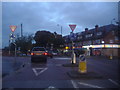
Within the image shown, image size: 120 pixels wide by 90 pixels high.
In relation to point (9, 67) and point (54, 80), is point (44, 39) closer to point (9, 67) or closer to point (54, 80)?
point (9, 67)

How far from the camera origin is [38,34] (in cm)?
7900

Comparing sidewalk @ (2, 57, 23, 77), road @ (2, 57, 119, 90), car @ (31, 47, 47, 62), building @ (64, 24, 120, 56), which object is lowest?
road @ (2, 57, 119, 90)

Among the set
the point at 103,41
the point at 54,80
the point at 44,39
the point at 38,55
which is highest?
the point at 44,39

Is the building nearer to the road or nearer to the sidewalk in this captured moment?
the sidewalk

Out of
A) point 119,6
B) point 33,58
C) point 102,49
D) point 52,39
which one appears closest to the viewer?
point 33,58

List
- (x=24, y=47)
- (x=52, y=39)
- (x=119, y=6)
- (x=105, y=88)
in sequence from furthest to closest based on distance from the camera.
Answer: (x=52, y=39)
(x=24, y=47)
(x=119, y=6)
(x=105, y=88)

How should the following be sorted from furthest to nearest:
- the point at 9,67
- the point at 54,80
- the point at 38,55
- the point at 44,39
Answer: the point at 44,39
the point at 38,55
the point at 9,67
the point at 54,80

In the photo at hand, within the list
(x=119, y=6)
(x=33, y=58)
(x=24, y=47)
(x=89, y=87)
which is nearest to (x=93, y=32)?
(x=24, y=47)

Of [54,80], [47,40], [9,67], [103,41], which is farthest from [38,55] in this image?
[47,40]

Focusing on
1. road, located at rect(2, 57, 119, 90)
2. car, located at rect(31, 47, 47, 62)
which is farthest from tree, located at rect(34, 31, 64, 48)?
road, located at rect(2, 57, 119, 90)

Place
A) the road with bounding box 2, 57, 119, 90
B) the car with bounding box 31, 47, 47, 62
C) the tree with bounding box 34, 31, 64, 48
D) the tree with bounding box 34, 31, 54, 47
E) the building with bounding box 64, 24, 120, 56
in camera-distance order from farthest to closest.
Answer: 1. the tree with bounding box 34, 31, 54, 47
2. the tree with bounding box 34, 31, 64, 48
3. the building with bounding box 64, 24, 120, 56
4. the car with bounding box 31, 47, 47, 62
5. the road with bounding box 2, 57, 119, 90

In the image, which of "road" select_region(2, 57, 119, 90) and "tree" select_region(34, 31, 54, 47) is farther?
"tree" select_region(34, 31, 54, 47)

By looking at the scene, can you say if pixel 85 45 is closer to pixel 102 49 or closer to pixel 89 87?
pixel 102 49

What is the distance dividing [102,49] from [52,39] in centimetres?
1880
